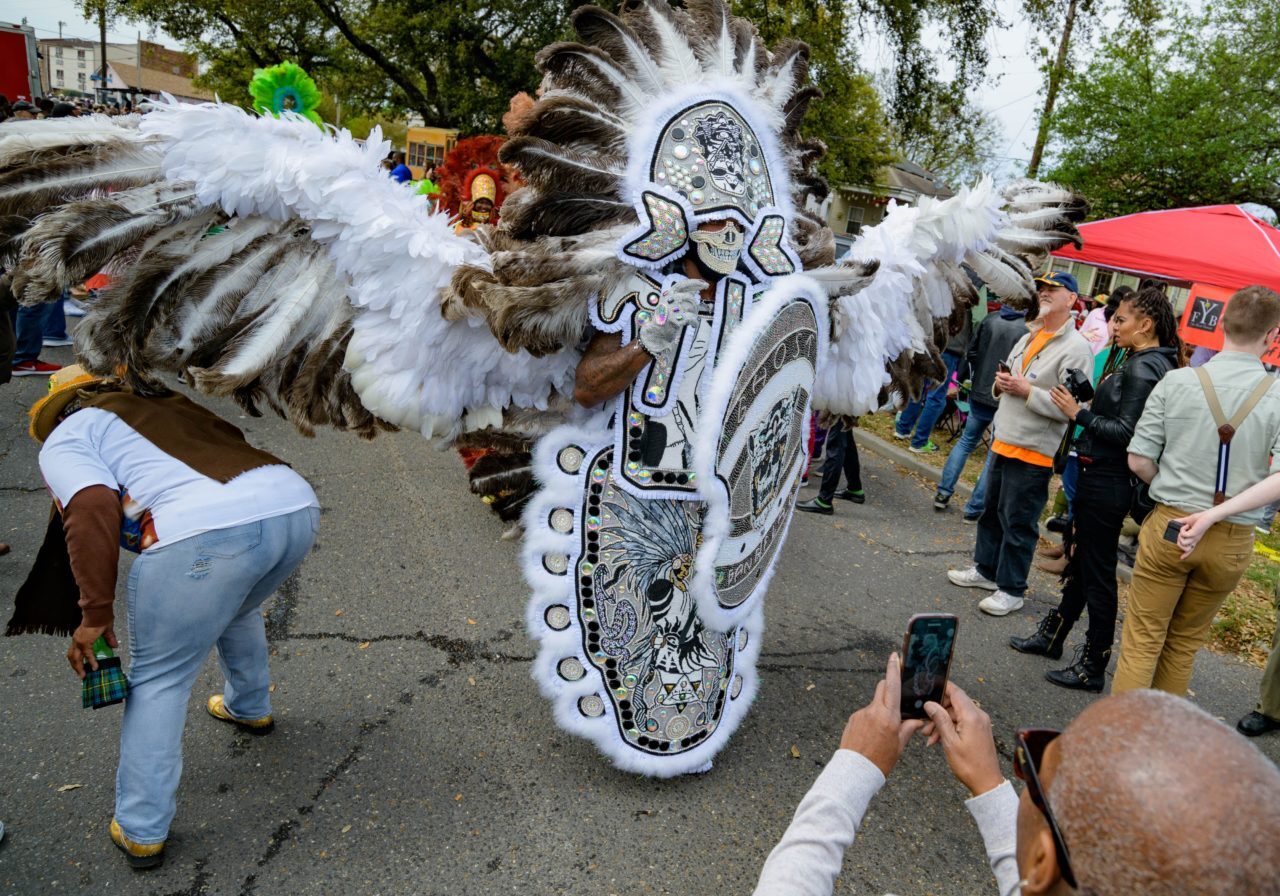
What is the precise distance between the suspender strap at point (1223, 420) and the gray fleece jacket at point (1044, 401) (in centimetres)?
101

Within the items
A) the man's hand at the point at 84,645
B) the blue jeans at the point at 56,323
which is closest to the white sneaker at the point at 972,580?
the man's hand at the point at 84,645

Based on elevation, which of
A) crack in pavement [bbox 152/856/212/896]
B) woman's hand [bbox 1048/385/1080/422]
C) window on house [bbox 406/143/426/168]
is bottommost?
crack in pavement [bbox 152/856/212/896]

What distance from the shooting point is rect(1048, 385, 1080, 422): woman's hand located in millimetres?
3828

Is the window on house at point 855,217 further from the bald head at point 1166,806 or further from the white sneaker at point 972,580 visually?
the bald head at point 1166,806

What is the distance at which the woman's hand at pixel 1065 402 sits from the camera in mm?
3828

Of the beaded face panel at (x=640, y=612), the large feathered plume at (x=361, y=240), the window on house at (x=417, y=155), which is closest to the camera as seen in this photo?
the large feathered plume at (x=361, y=240)

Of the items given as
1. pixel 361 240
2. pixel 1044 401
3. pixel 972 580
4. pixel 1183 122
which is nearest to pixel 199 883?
pixel 361 240

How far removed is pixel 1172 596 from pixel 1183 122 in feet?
59.4

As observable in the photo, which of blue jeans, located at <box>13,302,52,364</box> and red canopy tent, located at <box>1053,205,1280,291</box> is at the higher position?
red canopy tent, located at <box>1053,205,1280,291</box>

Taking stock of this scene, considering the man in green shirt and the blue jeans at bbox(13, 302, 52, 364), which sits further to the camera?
the blue jeans at bbox(13, 302, 52, 364)

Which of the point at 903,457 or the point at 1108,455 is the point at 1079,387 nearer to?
the point at 1108,455

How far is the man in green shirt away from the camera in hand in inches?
27.0

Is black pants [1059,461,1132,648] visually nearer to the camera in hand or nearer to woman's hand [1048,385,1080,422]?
woman's hand [1048,385,1080,422]

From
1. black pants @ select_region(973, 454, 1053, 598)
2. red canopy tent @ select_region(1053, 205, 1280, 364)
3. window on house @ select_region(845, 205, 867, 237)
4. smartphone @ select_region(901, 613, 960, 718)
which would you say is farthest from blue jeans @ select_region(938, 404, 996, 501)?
window on house @ select_region(845, 205, 867, 237)
